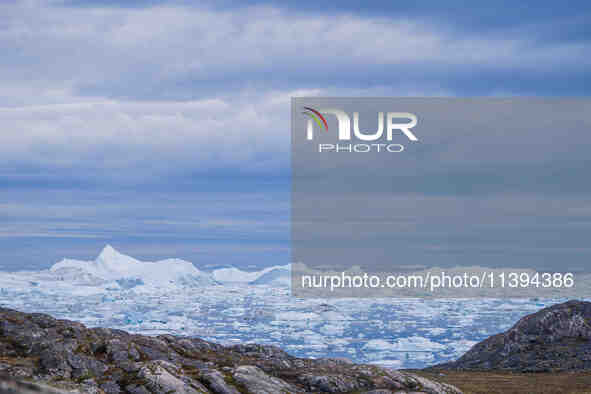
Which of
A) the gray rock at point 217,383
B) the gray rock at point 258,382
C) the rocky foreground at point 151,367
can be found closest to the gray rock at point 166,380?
the rocky foreground at point 151,367

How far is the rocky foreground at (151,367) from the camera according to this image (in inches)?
2416

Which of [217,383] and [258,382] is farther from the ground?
[217,383]

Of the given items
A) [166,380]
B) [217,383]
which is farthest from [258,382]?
[166,380]

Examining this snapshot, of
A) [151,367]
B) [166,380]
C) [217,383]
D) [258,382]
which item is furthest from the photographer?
[258,382]

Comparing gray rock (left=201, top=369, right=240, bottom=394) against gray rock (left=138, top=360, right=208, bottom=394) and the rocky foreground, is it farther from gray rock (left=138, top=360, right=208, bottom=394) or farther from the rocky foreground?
gray rock (left=138, top=360, right=208, bottom=394)

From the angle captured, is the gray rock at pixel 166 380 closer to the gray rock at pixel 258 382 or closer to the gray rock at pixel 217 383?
the gray rock at pixel 217 383

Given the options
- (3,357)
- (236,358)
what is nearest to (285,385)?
(236,358)

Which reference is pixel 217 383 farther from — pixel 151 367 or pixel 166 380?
pixel 151 367

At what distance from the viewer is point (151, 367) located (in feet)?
211

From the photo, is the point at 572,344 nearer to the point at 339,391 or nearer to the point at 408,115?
the point at 408,115

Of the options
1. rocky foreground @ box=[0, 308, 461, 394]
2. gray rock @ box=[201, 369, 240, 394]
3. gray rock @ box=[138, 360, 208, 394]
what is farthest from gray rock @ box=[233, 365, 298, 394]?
gray rock @ box=[138, 360, 208, 394]

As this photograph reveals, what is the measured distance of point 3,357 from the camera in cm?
6394

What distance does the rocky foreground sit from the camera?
6138 centimetres

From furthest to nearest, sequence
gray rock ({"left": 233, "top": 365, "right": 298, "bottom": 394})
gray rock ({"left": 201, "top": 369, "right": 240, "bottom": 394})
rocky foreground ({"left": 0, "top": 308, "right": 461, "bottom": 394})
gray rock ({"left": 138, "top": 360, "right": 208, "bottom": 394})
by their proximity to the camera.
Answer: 1. gray rock ({"left": 233, "top": 365, "right": 298, "bottom": 394})
2. gray rock ({"left": 201, "top": 369, "right": 240, "bottom": 394})
3. rocky foreground ({"left": 0, "top": 308, "right": 461, "bottom": 394})
4. gray rock ({"left": 138, "top": 360, "right": 208, "bottom": 394})
